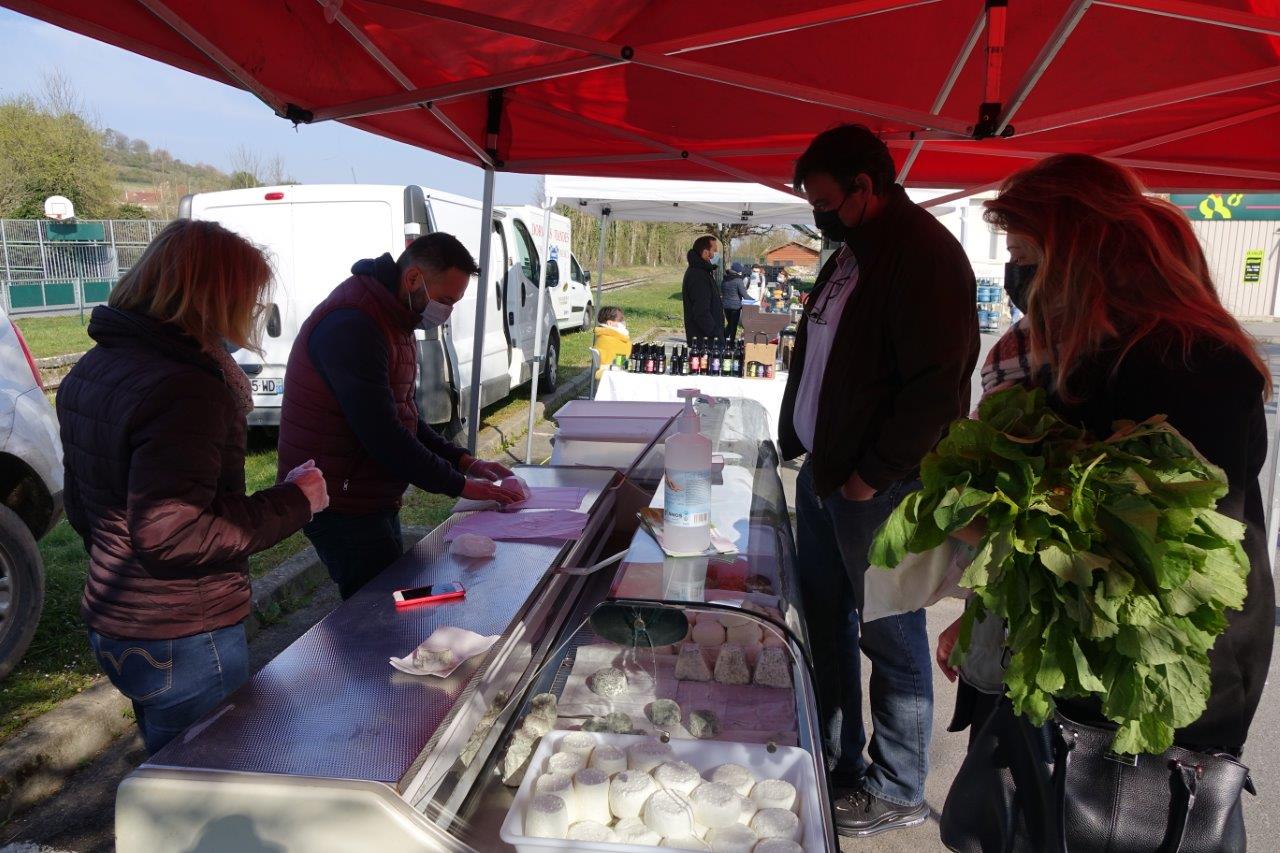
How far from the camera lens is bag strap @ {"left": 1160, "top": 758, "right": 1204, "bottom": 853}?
1497mm

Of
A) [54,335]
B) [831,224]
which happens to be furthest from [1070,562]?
[54,335]

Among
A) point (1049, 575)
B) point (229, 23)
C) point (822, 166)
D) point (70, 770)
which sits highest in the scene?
point (229, 23)

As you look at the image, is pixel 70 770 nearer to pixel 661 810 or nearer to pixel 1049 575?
pixel 661 810

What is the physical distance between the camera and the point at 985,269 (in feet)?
88.8

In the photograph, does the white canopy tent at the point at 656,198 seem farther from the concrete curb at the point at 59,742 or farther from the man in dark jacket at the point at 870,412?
the man in dark jacket at the point at 870,412

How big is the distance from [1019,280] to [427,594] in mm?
1579

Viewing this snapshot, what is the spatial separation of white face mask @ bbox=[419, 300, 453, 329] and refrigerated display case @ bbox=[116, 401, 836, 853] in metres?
0.77

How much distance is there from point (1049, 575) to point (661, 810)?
0.75 m

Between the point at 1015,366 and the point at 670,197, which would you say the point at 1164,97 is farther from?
the point at 670,197

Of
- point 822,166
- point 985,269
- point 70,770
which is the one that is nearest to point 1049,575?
point 822,166

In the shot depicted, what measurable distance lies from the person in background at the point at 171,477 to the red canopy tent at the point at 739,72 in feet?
2.73

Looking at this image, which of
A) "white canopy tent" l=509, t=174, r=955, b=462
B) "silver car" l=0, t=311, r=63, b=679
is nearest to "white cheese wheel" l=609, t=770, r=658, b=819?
"white canopy tent" l=509, t=174, r=955, b=462

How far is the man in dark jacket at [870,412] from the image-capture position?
239 cm

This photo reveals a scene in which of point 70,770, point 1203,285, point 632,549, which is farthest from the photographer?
point 70,770
